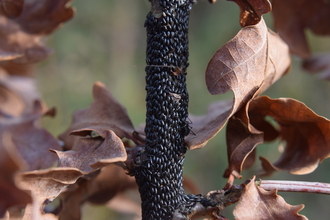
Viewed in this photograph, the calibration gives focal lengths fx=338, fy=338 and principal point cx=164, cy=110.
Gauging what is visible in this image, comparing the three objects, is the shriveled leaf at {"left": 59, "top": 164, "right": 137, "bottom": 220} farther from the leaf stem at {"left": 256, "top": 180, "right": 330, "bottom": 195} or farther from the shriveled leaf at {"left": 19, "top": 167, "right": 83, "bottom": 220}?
the leaf stem at {"left": 256, "top": 180, "right": 330, "bottom": 195}

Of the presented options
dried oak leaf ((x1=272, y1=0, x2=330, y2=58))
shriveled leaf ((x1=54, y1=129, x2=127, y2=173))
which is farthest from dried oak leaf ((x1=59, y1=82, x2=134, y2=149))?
dried oak leaf ((x1=272, y1=0, x2=330, y2=58))

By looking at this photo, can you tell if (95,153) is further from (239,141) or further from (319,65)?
(319,65)

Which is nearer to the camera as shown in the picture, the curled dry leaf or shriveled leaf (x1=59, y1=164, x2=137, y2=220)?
shriveled leaf (x1=59, y1=164, x2=137, y2=220)

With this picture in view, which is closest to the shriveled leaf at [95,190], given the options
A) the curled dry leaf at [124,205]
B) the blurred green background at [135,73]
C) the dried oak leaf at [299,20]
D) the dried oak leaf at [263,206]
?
the curled dry leaf at [124,205]

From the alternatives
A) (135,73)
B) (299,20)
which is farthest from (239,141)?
(135,73)

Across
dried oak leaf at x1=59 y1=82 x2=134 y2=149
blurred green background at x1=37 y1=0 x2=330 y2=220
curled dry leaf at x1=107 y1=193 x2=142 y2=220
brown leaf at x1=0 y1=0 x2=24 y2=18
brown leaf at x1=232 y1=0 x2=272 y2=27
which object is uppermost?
brown leaf at x1=232 y1=0 x2=272 y2=27
